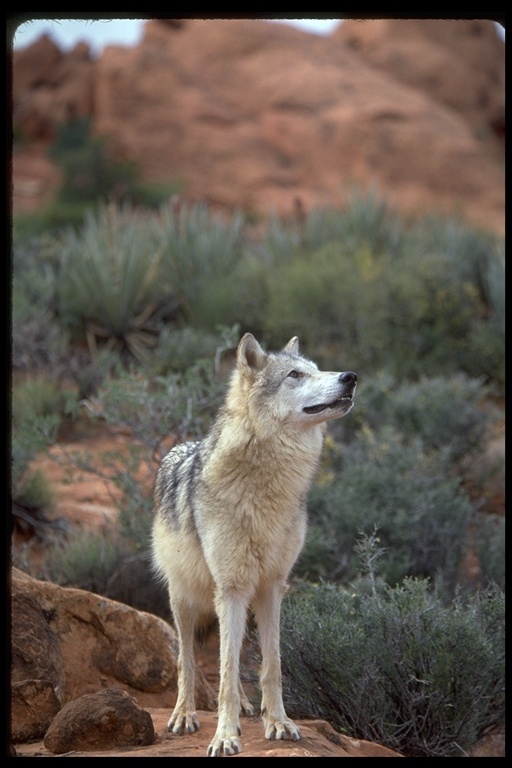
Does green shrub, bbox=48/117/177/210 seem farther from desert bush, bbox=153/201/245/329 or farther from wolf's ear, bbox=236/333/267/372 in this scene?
wolf's ear, bbox=236/333/267/372

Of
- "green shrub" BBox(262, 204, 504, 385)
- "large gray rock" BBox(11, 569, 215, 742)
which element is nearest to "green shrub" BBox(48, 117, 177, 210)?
"green shrub" BBox(262, 204, 504, 385)

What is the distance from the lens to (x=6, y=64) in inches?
128

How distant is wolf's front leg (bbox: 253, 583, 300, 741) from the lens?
439 centimetres

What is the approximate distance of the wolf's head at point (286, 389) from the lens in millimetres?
4355

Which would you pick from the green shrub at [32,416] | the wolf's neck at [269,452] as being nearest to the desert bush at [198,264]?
the green shrub at [32,416]

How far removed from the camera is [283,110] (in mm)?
37281

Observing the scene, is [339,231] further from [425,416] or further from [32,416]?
[32,416]

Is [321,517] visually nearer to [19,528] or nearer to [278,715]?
[19,528]

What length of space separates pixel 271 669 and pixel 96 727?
2.81 ft

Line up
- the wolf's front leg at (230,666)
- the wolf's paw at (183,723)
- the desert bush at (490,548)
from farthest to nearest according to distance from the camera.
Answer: the desert bush at (490,548), the wolf's paw at (183,723), the wolf's front leg at (230,666)

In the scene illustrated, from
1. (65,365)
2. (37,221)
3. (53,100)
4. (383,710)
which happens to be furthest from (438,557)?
(53,100)

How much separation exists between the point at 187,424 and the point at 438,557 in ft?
8.69

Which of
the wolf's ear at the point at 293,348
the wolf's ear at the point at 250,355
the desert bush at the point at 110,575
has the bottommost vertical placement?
the desert bush at the point at 110,575

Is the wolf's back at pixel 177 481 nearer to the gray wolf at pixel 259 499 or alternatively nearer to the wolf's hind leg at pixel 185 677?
the gray wolf at pixel 259 499
